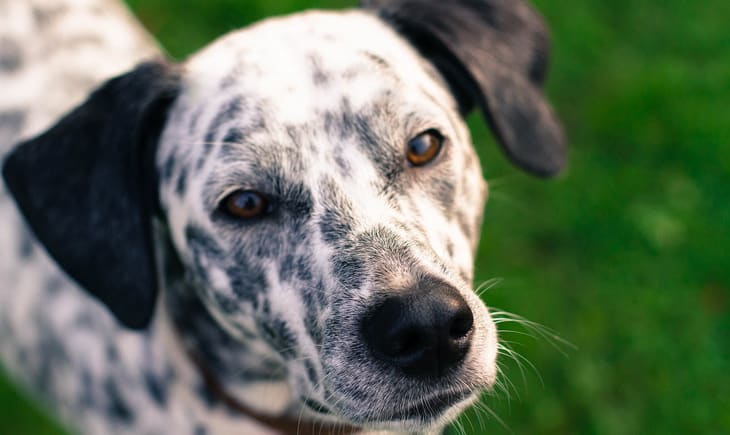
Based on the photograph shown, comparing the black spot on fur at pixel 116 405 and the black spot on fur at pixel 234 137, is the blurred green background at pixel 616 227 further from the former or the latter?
the black spot on fur at pixel 234 137

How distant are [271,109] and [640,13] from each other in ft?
12.8

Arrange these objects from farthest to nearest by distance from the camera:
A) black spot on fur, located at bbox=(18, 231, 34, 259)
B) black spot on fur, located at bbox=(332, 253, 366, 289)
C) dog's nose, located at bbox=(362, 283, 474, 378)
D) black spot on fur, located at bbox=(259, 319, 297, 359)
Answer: black spot on fur, located at bbox=(18, 231, 34, 259)
black spot on fur, located at bbox=(259, 319, 297, 359)
black spot on fur, located at bbox=(332, 253, 366, 289)
dog's nose, located at bbox=(362, 283, 474, 378)

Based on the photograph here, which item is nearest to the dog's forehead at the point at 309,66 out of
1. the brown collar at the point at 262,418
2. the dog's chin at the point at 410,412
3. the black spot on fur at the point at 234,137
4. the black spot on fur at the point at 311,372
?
the black spot on fur at the point at 234,137

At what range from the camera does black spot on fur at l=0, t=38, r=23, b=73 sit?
3443 millimetres

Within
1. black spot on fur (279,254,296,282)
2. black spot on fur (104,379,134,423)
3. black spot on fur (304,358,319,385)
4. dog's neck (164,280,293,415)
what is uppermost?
black spot on fur (279,254,296,282)

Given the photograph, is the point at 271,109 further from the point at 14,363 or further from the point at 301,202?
the point at 14,363

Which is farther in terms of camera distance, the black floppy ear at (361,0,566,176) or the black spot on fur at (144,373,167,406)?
the black spot on fur at (144,373,167,406)

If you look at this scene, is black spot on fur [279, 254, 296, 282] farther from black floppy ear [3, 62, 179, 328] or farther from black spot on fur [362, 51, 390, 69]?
black spot on fur [362, 51, 390, 69]

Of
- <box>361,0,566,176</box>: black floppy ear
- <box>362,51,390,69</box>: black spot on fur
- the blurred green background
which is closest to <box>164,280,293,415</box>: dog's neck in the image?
<box>362,51,390,69</box>: black spot on fur

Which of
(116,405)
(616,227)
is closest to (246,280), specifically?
(116,405)

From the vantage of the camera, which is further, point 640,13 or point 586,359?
point 640,13

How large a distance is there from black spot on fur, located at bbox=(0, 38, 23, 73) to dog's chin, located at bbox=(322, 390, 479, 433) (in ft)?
7.57

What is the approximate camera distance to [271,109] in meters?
2.29

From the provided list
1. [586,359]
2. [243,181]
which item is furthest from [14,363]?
[586,359]
